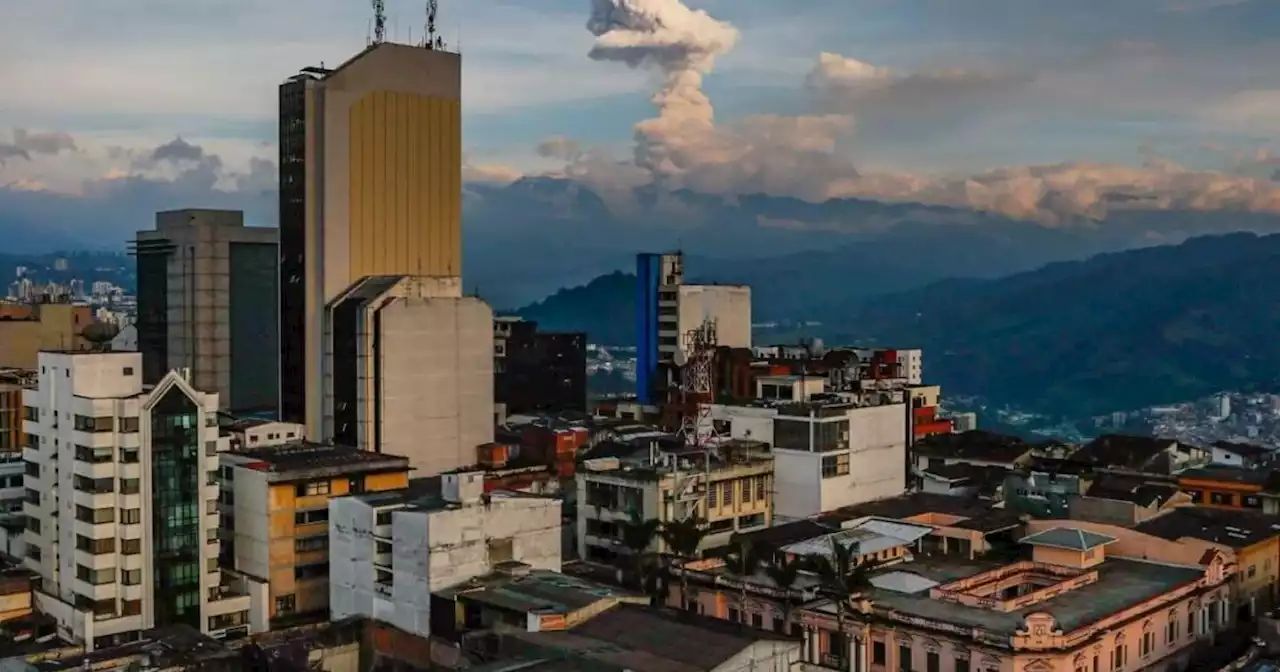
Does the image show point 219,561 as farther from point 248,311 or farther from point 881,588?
point 248,311

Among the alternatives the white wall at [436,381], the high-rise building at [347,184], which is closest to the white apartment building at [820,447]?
the white wall at [436,381]

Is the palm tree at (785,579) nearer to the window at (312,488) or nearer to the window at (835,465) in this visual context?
the window at (835,465)

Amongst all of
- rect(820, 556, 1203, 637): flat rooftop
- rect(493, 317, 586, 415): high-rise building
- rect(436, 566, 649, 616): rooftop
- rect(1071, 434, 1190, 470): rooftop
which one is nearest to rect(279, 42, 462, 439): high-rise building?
rect(493, 317, 586, 415): high-rise building

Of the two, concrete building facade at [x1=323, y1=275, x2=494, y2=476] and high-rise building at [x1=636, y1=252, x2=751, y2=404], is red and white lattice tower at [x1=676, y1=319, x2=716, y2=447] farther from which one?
high-rise building at [x1=636, y1=252, x2=751, y2=404]

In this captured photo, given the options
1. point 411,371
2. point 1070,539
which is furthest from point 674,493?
point 411,371

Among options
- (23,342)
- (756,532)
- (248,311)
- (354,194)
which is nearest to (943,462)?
(756,532)

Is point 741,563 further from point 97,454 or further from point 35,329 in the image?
point 35,329
